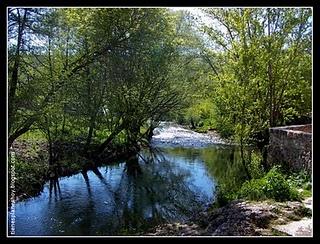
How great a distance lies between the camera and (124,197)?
20.9ft

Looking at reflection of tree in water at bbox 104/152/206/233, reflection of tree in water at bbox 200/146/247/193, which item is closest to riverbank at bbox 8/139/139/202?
reflection of tree in water at bbox 104/152/206/233

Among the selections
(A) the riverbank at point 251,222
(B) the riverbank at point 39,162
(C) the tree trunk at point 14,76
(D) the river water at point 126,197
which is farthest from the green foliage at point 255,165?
A: (C) the tree trunk at point 14,76

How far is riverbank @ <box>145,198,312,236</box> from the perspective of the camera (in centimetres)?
385

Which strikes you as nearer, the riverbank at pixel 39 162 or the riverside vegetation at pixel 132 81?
the riverside vegetation at pixel 132 81

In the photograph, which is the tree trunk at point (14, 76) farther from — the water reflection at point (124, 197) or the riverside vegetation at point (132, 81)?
the water reflection at point (124, 197)

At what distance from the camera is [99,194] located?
6.37 meters

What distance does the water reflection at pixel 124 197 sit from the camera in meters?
5.12

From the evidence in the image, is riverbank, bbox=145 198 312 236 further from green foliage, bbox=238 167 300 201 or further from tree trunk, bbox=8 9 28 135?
tree trunk, bbox=8 9 28 135

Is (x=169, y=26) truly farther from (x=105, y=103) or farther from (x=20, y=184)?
(x=20, y=184)

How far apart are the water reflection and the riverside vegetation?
0.82ft
